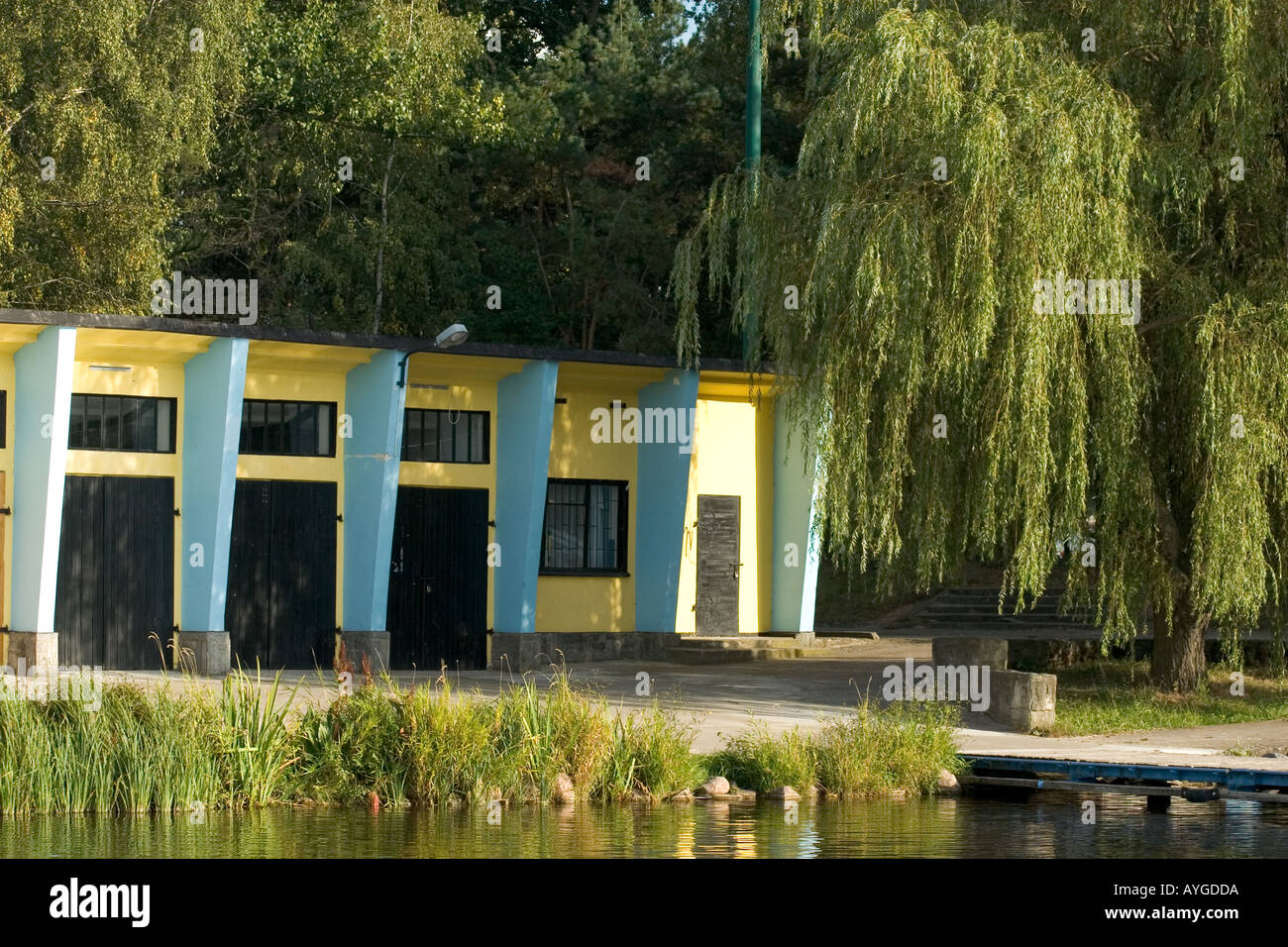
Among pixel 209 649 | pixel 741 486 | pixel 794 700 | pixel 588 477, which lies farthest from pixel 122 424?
pixel 741 486

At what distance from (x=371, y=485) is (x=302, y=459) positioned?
1.02 metres

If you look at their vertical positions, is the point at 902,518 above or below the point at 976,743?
above

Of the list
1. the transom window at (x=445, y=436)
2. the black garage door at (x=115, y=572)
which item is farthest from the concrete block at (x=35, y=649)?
the transom window at (x=445, y=436)

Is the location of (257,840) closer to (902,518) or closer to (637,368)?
(902,518)

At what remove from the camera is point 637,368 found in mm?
25016

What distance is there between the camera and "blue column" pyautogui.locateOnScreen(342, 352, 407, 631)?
2303cm

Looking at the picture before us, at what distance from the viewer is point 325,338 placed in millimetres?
21891

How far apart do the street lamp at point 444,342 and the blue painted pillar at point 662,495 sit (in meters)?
4.51

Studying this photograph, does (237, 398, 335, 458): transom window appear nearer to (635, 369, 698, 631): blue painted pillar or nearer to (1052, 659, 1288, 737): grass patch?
(635, 369, 698, 631): blue painted pillar

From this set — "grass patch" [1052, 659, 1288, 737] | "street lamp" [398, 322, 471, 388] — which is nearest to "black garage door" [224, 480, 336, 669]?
"street lamp" [398, 322, 471, 388]
